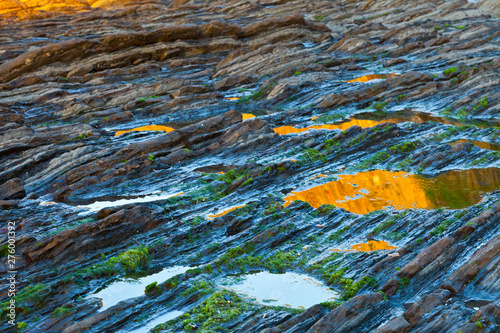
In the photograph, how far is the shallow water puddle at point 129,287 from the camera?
12273 mm

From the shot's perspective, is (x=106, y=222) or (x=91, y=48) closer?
(x=106, y=222)

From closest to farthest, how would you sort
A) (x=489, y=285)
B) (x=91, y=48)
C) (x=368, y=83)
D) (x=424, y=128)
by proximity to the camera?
(x=489, y=285) < (x=424, y=128) < (x=368, y=83) < (x=91, y=48)

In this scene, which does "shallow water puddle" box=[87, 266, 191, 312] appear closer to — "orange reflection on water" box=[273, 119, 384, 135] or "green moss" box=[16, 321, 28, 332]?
"green moss" box=[16, 321, 28, 332]

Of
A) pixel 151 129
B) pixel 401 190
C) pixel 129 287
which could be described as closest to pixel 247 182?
pixel 401 190

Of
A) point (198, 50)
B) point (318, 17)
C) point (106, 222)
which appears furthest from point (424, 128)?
point (318, 17)

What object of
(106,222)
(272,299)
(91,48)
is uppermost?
(91,48)

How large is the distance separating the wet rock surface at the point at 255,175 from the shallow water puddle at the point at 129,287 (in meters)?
0.12

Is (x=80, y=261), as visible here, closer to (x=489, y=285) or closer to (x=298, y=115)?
(x=489, y=285)

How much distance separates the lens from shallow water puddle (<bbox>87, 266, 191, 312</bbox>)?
12273 millimetres

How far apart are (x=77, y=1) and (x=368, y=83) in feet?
→ 101

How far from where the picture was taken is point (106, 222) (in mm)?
14414

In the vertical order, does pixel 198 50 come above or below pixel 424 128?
above

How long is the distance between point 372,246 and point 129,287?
230 inches

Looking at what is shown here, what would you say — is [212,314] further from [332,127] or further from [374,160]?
[332,127]
